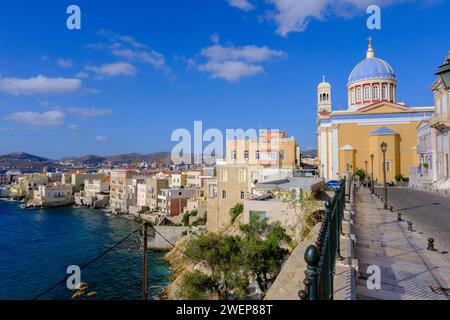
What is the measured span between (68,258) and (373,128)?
32370mm

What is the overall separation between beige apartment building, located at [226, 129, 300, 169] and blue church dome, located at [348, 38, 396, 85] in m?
10.8

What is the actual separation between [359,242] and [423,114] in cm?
3228

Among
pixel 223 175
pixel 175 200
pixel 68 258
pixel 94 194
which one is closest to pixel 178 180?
pixel 175 200

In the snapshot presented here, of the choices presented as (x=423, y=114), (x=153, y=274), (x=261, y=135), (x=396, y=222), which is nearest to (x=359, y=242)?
(x=396, y=222)

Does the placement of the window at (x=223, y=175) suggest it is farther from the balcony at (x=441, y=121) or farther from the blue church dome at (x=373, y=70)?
the blue church dome at (x=373, y=70)

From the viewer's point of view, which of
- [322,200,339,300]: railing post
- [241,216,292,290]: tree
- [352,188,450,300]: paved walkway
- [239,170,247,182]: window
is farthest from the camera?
[239,170,247,182]: window

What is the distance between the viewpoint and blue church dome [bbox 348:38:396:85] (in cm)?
3512

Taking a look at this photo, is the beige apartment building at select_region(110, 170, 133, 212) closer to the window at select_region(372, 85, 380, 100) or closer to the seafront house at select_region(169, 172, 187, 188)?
the seafront house at select_region(169, 172, 187, 188)

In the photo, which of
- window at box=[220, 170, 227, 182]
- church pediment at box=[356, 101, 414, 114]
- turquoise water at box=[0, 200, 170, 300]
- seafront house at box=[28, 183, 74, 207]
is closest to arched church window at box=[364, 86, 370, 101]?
church pediment at box=[356, 101, 414, 114]

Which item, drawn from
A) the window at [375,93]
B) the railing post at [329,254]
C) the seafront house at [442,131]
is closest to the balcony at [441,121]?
the seafront house at [442,131]

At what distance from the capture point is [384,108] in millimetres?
33000

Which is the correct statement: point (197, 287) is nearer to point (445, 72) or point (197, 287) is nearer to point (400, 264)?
point (400, 264)
